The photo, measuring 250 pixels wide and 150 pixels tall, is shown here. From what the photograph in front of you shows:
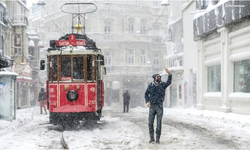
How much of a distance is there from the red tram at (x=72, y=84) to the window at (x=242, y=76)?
27.2ft

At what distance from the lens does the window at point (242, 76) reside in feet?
68.1

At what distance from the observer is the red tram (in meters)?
15.8

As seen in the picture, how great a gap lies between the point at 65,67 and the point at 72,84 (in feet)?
2.22

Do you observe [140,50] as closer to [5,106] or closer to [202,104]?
[202,104]

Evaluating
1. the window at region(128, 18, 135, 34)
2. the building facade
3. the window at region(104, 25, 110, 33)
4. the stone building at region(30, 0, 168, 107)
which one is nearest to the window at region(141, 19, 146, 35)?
the stone building at region(30, 0, 168, 107)

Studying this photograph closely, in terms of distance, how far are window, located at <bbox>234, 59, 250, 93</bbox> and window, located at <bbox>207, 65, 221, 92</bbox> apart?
261 cm

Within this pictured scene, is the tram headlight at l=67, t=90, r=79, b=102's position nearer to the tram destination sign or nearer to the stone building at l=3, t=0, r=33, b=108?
the tram destination sign

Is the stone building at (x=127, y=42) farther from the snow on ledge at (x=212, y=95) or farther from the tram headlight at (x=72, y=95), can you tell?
the tram headlight at (x=72, y=95)

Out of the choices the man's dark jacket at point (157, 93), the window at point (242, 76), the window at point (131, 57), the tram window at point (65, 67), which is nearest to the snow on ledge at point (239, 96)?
the window at point (242, 76)

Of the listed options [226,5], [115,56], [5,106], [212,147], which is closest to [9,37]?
[115,56]

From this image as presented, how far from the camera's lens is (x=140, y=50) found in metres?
57.7

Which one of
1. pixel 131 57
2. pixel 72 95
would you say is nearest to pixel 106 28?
pixel 131 57

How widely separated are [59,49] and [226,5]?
905 cm

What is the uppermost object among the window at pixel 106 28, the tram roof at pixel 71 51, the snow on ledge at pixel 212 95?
the window at pixel 106 28
